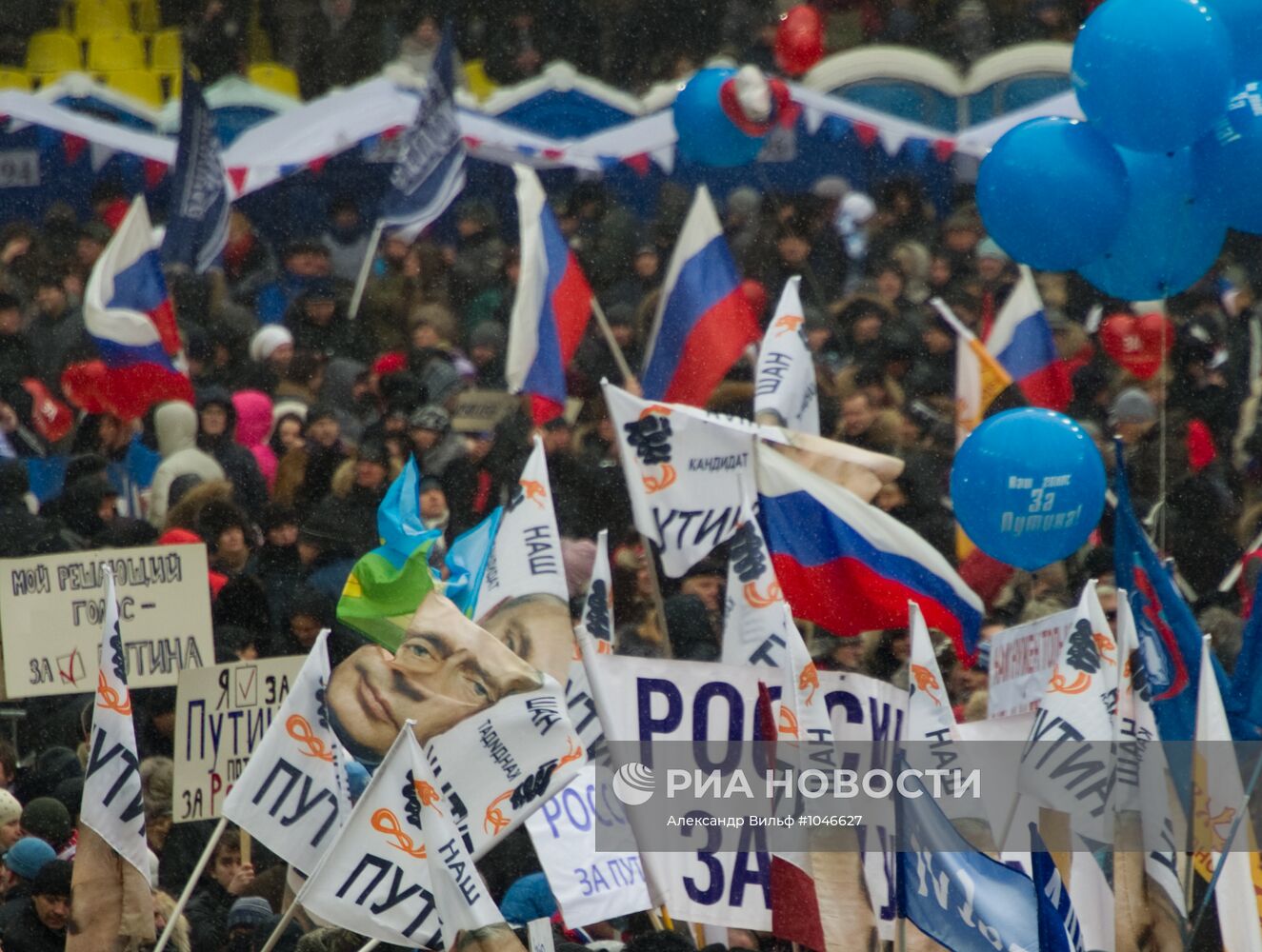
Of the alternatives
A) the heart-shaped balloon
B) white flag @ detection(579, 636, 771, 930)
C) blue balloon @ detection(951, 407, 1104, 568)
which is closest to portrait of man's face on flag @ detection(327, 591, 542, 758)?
white flag @ detection(579, 636, 771, 930)

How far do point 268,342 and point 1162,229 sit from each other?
4.95 meters

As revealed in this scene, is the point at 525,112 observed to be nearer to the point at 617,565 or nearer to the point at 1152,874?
the point at 617,565

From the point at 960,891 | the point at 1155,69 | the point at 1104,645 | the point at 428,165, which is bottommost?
the point at 960,891

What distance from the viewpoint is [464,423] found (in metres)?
11.0

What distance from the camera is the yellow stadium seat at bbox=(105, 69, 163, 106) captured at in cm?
1620

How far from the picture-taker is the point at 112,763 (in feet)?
21.5

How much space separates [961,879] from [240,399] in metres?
6.53

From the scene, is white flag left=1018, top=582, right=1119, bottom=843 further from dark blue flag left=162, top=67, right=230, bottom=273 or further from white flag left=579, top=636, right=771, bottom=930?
dark blue flag left=162, top=67, right=230, bottom=273

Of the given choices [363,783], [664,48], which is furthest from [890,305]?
[363,783]

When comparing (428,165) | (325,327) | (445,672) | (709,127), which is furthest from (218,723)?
(709,127)

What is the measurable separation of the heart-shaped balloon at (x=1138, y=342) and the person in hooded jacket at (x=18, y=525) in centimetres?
511

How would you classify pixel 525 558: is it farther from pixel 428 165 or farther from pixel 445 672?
pixel 428 165

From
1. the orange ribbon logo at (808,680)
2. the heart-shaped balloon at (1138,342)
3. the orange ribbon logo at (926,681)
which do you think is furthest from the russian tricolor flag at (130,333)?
the orange ribbon logo at (926,681)

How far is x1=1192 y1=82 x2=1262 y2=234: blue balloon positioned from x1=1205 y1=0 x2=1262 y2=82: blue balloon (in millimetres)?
33
